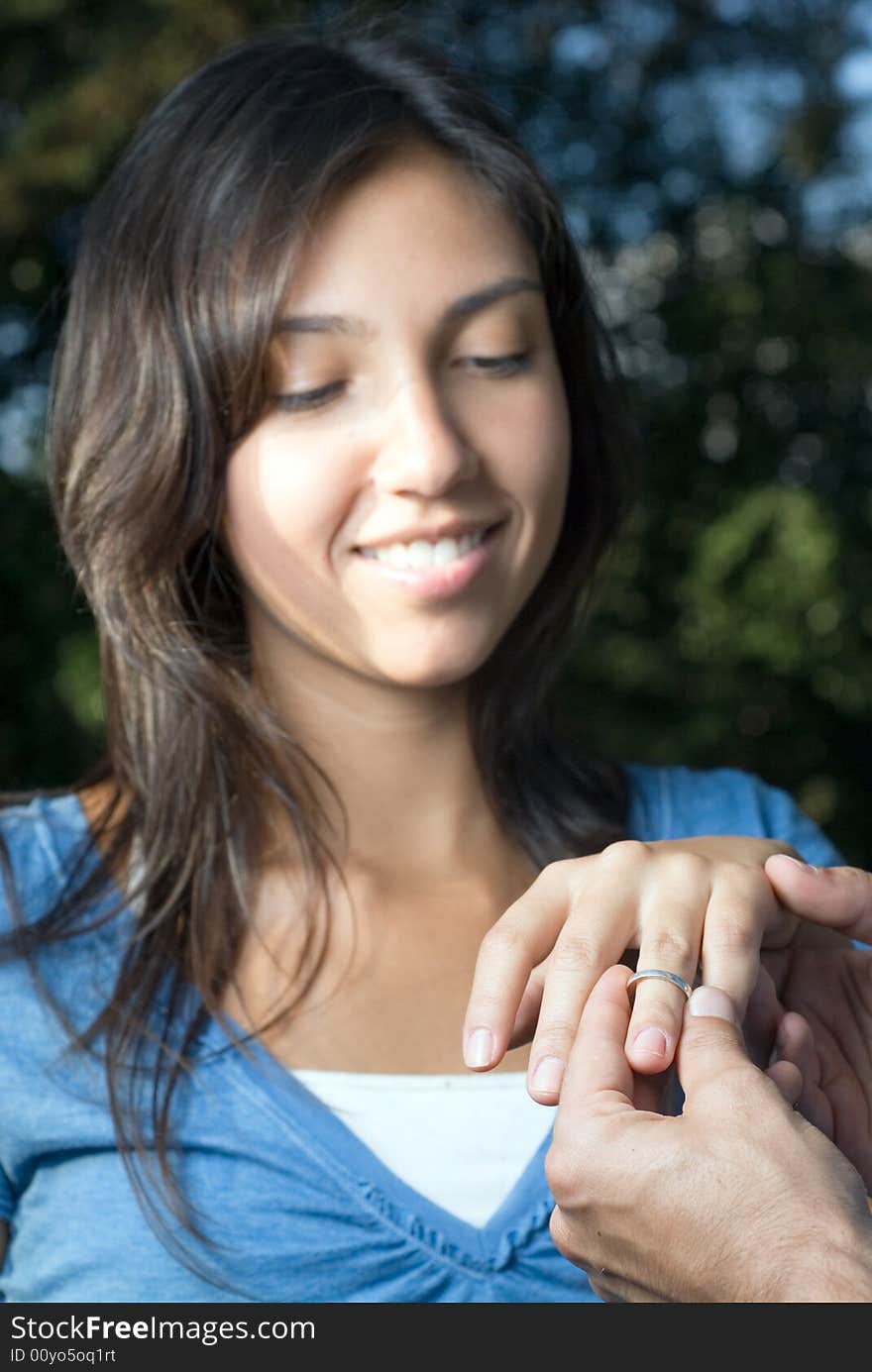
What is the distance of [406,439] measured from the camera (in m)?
1.35

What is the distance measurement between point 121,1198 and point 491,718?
25.0 inches

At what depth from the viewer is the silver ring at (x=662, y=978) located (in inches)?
39.9

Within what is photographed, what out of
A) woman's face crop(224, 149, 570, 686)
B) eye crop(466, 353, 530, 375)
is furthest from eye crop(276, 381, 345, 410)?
eye crop(466, 353, 530, 375)

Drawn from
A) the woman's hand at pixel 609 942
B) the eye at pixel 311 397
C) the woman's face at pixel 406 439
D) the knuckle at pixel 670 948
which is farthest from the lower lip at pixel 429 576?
the knuckle at pixel 670 948

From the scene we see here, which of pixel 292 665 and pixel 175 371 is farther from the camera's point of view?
pixel 292 665

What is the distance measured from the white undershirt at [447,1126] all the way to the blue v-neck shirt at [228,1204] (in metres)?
0.03

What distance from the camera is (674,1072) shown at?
996 millimetres

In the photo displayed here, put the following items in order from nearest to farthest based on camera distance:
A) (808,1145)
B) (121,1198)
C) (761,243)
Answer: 1. (808,1145)
2. (121,1198)
3. (761,243)

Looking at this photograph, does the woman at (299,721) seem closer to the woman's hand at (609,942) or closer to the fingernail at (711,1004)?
the woman's hand at (609,942)

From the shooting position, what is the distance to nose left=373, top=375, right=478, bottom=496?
1.34m

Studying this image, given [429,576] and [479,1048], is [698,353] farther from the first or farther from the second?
[479,1048]

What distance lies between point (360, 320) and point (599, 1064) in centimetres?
73
